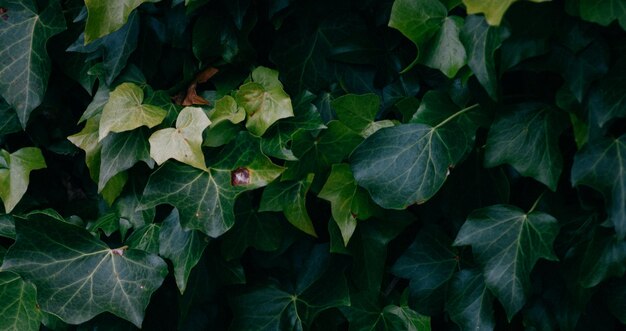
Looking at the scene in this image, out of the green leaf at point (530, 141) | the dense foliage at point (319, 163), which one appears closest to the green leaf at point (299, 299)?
the dense foliage at point (319, 163)

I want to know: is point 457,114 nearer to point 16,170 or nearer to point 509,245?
point 509,245

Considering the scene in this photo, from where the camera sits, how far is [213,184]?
1.55m

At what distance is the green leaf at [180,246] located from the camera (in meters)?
1.60

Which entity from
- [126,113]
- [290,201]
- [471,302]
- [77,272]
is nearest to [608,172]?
[471,302]

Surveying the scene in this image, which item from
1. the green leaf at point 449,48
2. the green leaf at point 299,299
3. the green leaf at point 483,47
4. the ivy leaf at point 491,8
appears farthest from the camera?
the green leaf at point 299,299

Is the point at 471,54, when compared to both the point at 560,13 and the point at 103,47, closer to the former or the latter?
the point at 560,13

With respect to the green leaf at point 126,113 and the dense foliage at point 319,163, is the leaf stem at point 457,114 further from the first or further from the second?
the green leaf at point 126,113

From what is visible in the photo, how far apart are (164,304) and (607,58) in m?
1.23

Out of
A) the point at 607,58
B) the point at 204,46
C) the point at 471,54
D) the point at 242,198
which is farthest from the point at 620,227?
the point at 204,46

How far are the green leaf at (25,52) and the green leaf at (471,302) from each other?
1109 millimetres

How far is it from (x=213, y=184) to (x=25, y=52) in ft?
1.99

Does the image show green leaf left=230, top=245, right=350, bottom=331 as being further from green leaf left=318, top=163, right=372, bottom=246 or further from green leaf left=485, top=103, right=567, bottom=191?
green leaf left=485, top=103, right=567, bottom=191

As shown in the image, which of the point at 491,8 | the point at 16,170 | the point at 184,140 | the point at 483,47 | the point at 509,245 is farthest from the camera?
the point at 16,170

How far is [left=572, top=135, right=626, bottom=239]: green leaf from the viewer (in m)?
1.27
